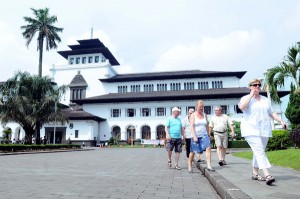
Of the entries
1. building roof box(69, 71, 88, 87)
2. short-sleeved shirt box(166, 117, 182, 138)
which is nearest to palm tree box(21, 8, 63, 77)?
building roof box(69, 71, 88, 87)

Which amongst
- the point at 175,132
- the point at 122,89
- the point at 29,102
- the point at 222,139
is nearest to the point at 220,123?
the point at 222,139

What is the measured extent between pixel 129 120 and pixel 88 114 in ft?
22.0

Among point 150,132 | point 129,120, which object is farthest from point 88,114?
point 150,132

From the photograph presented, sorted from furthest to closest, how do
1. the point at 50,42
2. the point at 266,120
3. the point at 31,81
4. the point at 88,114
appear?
the point at 88,114 → the point at 50,42 → the point at 31,81 → the point at 266,120

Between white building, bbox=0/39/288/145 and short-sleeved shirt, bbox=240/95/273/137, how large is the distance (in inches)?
1511

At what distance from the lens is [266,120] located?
5.45m

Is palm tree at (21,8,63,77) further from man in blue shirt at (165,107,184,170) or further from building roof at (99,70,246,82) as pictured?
man in blue shirt at (165,107,184,170)

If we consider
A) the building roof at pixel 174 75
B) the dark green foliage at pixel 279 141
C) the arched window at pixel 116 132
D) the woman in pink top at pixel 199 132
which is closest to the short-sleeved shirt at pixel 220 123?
the woman in pink top at pixel 199 132

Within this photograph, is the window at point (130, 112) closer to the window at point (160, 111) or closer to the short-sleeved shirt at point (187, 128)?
the window at point (160, 111)

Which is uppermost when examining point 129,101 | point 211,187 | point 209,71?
point 209,71

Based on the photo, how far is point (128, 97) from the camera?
46.1 meters

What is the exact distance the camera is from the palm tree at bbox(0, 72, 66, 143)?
29.9 metres

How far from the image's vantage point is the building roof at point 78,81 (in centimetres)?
5234

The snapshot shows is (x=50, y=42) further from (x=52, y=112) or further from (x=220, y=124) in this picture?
(x=220, y=124)
